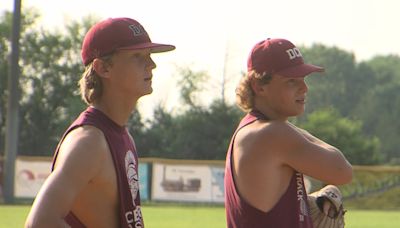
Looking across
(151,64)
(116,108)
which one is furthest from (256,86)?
(116,108)

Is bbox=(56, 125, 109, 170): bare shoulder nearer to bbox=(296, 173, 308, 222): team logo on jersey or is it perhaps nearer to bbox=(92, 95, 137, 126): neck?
bbox=(92, 95, 137, 126): neck

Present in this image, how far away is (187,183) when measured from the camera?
33.2 metres

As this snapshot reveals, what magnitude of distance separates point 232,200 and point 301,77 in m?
0.68

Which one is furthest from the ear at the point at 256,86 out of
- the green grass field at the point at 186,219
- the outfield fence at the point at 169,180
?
the outfield fence at the point at 169,180

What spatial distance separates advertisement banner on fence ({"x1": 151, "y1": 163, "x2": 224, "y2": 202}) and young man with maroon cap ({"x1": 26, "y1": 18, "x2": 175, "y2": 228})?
28174mm

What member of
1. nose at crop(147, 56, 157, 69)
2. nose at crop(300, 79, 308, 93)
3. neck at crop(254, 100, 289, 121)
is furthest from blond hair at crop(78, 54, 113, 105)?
nose at crop(300, 79, 308, 93)

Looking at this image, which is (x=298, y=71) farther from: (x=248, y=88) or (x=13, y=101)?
(x=13, y=101)

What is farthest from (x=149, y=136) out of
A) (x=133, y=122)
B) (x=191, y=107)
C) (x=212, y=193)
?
(x=212, y=193)

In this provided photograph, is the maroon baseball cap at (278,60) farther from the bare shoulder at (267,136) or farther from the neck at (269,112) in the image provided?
the bare shoulder at (267,136)

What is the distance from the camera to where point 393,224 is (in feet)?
76.3

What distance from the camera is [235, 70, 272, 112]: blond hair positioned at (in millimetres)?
5762

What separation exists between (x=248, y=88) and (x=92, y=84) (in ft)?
4.10

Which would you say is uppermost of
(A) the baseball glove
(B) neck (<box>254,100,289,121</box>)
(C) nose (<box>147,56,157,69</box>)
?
(C) nose (<box>147,56,157,69</box>)

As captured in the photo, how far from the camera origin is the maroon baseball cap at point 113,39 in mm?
4762
